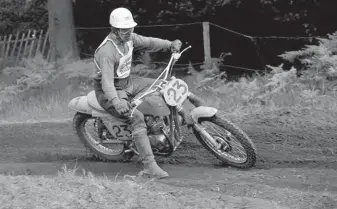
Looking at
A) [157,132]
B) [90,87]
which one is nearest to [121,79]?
[157,132]

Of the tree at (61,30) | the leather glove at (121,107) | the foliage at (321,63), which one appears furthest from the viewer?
the tree at (61,30)

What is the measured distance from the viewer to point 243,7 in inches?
688

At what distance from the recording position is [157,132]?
8.68 m

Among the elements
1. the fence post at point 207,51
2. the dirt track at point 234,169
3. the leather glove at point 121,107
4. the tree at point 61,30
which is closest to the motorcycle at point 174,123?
the dirt track at point 234,169

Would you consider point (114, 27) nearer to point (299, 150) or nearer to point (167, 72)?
point (167, 72)

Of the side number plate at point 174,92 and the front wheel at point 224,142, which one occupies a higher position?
the side number plate at point 174,92

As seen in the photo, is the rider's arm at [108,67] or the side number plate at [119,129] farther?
the side number plate at [119,129]

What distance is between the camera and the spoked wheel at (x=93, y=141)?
31.3ft

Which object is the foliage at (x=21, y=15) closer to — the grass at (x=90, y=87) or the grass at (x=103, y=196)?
the grass at (x=90, y=87)

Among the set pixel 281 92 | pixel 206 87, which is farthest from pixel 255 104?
pixel 206 87

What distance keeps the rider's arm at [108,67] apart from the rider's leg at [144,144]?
44 cm

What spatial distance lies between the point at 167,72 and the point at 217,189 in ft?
5.97

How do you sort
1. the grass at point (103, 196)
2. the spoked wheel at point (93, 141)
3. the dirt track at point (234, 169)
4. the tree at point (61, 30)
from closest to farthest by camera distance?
the grass at point (103, 196) < the dirt track at point (234, 169) < the spoked wheel at point (93, 141) < the tree at point (61, 30)

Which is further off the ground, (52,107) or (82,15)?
(82,15)
